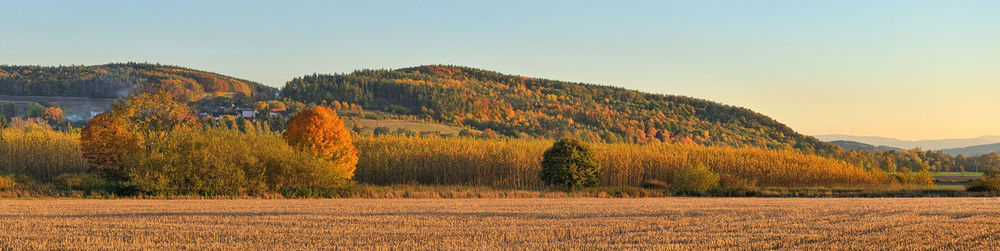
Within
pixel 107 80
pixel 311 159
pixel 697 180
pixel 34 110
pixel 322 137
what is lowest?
pixel 697 180

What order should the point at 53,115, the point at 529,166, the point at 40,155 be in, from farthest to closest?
1. the point at 53,115
2. the point at 529,166
3. the point at 40,155

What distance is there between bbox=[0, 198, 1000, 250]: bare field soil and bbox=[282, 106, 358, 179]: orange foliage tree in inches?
830

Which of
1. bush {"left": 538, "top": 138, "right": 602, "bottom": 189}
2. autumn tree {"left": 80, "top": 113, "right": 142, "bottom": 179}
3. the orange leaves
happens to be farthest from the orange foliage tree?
the orange leaves

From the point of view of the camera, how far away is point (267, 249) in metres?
15.4

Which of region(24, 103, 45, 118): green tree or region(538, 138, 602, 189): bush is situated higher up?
region(24, 103, 45, 118): green tree

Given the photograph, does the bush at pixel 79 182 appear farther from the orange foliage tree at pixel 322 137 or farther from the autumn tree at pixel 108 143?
the orange foliage tree at pixel 322 137

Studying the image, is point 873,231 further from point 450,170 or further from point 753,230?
point 450,170

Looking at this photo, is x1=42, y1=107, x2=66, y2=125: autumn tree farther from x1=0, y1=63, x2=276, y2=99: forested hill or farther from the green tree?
x1=0, y1=63, x2=276, y2=99: forested hill

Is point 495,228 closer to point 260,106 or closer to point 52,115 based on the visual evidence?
point 260,106

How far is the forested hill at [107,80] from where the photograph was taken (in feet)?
523

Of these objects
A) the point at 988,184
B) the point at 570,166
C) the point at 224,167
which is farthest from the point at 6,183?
the point at 988,184

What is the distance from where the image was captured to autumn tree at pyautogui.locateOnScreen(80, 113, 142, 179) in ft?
156

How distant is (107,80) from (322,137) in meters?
145

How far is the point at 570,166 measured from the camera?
5009 cm
